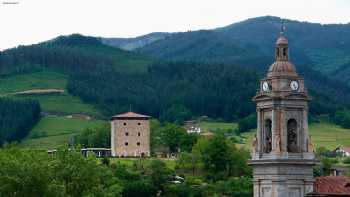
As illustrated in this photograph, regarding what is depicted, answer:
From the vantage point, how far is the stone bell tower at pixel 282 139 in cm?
7881

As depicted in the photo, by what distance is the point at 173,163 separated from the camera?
18000 centimetres

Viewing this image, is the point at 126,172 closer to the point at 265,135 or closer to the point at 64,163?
the point at 64,163

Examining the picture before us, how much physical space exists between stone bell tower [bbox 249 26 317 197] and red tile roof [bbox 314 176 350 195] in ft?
2.09

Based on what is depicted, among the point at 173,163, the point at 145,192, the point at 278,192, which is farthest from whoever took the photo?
the point at 173,163

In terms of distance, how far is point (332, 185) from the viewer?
78.0 m

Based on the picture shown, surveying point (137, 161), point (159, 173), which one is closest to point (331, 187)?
point (159, 173)

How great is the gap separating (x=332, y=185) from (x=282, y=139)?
15.3 ft

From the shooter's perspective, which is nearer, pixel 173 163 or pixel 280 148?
pixel 280 148

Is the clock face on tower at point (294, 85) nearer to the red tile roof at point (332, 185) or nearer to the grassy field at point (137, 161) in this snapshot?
the red tile roof at point (332, 185)

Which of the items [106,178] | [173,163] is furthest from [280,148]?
[173,163]

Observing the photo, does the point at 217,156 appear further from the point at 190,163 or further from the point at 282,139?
the point at 282,139

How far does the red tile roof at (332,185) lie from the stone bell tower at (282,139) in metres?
0.64

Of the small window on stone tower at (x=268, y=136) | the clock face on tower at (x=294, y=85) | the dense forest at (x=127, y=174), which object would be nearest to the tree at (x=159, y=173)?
the dense forest at (x=127, y=174)

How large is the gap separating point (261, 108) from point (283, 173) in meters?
5.24
